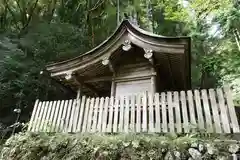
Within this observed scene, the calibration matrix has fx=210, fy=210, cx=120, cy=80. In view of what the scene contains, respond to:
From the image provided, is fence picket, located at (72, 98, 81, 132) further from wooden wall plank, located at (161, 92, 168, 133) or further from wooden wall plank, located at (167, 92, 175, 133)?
wooden wall plank, located at (167, 92, 175, 133)

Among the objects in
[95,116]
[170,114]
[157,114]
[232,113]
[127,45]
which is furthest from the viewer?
[127,45]

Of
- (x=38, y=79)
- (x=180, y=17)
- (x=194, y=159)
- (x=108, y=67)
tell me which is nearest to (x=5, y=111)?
(x=38, y=79)

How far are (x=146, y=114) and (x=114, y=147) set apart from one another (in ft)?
3.80

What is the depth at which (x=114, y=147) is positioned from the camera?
4.20 meters

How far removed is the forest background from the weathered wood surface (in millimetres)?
3682

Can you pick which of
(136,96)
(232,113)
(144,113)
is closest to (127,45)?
(136,96)

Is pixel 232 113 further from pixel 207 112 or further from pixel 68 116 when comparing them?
pixel 68 116

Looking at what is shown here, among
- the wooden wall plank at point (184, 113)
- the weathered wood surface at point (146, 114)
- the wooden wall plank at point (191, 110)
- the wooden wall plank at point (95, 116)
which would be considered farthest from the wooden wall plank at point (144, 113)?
the wooden wall plank at point (95, 116)

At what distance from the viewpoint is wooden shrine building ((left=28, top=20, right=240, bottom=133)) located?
4.45m

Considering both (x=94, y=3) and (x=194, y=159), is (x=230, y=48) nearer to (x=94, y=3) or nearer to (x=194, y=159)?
(x=94, y=3)

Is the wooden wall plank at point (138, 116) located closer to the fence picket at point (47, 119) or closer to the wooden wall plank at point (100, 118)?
the wooden wall plank at point (100, 118)

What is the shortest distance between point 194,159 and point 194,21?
46.1 ft

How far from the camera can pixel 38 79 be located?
11.3m

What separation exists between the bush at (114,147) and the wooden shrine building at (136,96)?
0.47 metres
